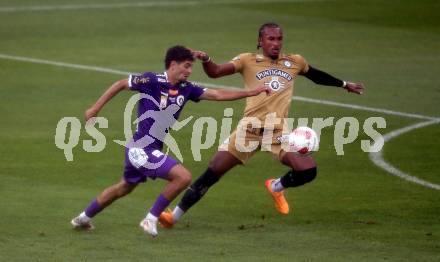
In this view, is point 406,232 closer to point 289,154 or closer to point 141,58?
point 289,154

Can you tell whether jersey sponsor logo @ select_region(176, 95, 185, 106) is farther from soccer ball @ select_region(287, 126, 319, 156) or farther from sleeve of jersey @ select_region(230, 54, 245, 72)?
soccer ball @ select_region(287, 126, 319, 156)

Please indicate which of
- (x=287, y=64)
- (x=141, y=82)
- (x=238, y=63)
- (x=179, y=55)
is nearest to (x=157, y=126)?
(x=141, y=82)

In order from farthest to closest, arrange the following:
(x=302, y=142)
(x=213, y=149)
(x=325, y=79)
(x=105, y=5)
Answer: (x=105, y=5) < (x=213, y=149) < (x=325, y=79) < (x=302, y=142)

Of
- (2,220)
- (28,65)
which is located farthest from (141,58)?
(2,220)

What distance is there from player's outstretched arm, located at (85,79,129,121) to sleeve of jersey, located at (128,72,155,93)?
0.35 feet

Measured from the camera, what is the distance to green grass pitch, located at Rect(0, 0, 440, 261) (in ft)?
50.1

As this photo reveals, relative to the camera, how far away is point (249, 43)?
3278cm

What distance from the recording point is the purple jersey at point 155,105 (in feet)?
50.6

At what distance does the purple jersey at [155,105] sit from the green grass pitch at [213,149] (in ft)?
4.01

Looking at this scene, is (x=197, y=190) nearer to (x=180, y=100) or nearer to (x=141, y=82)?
(x=180, y=100)

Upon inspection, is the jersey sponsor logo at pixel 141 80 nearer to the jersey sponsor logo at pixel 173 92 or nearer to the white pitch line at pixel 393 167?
the jersey sponsor logo at pixel 173 92

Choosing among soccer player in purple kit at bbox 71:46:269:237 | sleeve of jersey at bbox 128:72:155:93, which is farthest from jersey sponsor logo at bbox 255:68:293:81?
sleeve of jersey at bbox 128:72:155:93

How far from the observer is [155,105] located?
1546 centimetres

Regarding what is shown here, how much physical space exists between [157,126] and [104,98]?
79cm
